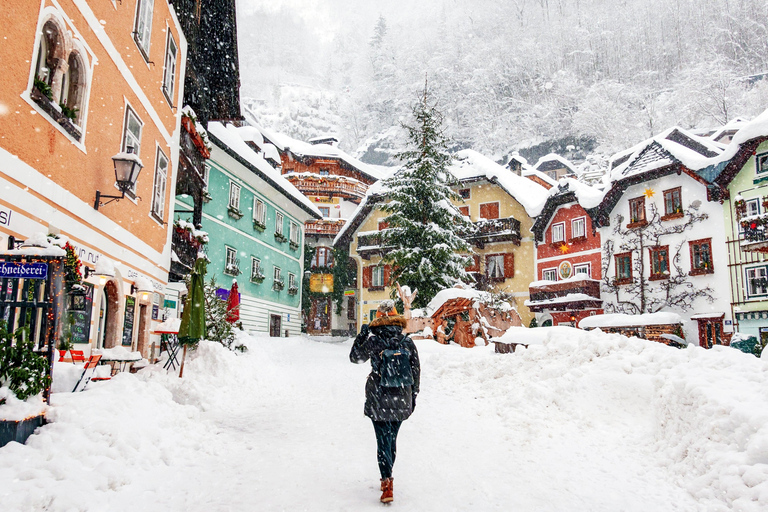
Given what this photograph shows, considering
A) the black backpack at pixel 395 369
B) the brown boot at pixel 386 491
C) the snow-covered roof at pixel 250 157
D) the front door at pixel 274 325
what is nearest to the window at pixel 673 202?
the snow-covered roof at pixel 250 157

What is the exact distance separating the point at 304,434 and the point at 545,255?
87.9 feet

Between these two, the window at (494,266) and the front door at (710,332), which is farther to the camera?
the window at (494,266)

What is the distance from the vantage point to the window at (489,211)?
34.1 m

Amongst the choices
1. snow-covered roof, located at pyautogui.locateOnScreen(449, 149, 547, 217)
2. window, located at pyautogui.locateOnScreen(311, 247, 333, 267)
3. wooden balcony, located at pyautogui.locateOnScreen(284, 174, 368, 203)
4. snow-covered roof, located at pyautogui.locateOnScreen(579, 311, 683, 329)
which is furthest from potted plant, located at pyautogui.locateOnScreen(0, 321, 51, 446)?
wooden balcony, located at pyautogui.locateOnScreen(284, 174, 368, 203)

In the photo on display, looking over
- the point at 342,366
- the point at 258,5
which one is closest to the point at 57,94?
the point at 342,366

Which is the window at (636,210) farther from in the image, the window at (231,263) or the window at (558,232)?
the window at (231,263)

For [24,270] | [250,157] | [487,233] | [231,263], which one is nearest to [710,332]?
[487,233]

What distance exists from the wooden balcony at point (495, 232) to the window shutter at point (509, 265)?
2.99 ft

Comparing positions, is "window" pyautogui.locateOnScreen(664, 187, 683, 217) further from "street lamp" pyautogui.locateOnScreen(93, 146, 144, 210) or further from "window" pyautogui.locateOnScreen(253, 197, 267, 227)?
"street lamp" pyautogui.locateOnScreen(93, 146, 144, 210)

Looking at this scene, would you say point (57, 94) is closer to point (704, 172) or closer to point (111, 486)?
point (111, 486)

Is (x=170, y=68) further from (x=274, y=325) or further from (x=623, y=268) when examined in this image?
(x=623, y=268)

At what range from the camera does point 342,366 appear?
1703cm

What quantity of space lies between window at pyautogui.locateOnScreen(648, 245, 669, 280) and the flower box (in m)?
26.6

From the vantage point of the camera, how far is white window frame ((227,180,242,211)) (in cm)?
2431
